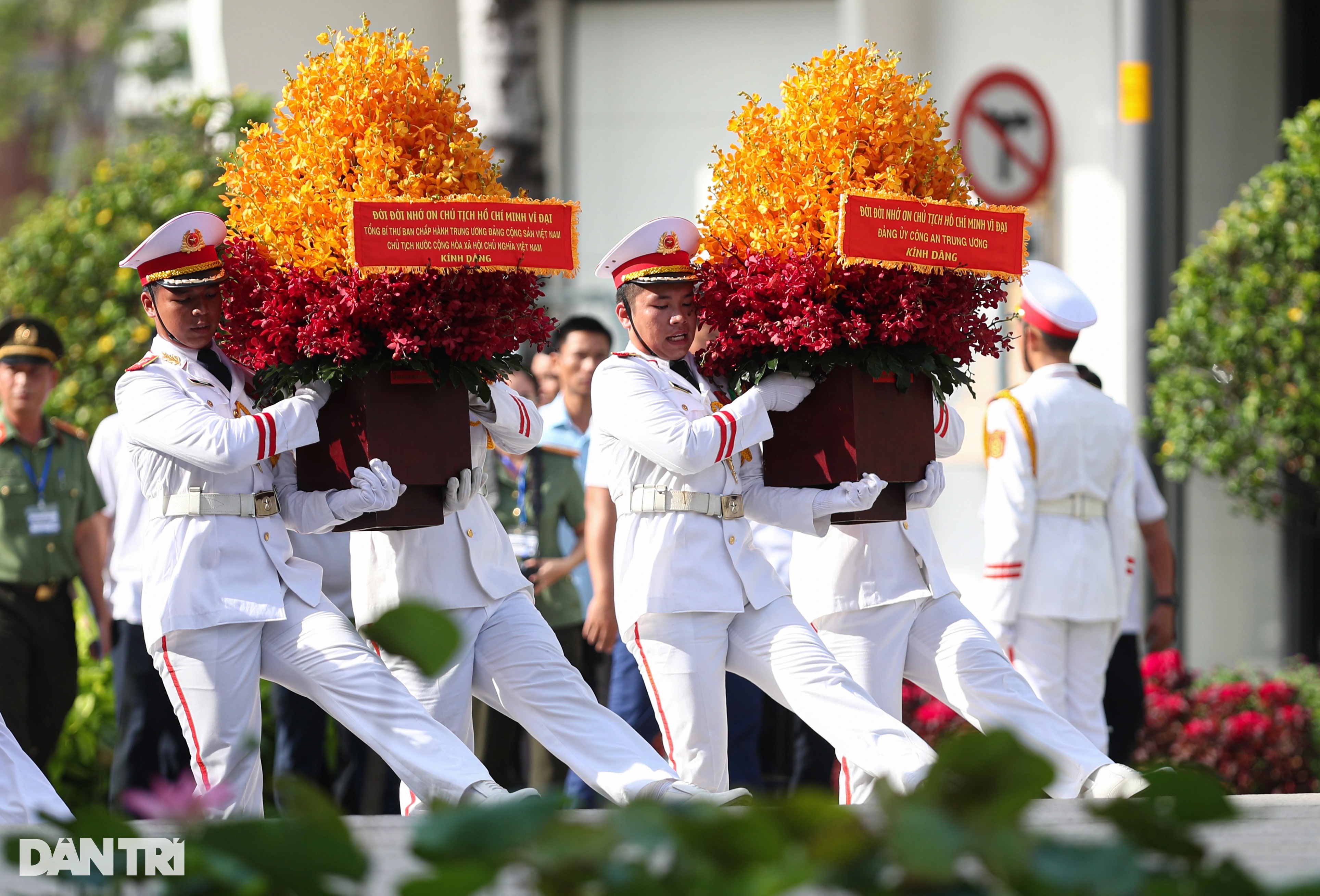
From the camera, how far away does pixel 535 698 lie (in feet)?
14.9

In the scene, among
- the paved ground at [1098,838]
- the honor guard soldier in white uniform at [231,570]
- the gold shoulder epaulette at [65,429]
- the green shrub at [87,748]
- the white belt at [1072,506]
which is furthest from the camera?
the green shrub at [87,748]

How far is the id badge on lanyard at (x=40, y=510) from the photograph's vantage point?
6273 mm

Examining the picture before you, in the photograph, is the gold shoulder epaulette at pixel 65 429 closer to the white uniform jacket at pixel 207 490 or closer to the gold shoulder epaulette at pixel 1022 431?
the white uniform jacket at pixel 207 490

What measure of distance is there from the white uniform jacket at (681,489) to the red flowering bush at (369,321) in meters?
0.35

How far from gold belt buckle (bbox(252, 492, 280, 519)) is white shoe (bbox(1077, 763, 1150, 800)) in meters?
2.44

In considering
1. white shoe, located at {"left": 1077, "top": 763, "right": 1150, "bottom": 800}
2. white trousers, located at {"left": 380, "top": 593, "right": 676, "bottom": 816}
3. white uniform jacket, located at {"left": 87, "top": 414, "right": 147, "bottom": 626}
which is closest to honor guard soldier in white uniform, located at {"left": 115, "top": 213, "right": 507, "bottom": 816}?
white trousers, located at {"left": 380, "top": 593, "right": 676, "bottom": 816}

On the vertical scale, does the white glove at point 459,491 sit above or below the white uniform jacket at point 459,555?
above

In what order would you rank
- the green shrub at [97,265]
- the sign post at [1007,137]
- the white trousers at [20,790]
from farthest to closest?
the sign post at [1007,137] → the green shrub at [97,265] → the white trousers at [20,790]

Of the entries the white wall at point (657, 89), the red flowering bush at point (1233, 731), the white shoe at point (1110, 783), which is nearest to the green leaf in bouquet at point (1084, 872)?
the white shoe at point (1110, 783)

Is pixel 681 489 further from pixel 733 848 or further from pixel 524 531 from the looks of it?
pixel 733 848

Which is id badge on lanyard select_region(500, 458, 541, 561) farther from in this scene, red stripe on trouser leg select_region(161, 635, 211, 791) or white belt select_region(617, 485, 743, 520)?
red stripe on trouser leg select_region(161, 635, 211, 791)

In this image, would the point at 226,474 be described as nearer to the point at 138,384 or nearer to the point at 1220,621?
the point at 138,384

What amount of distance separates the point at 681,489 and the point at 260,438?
3.99 feet

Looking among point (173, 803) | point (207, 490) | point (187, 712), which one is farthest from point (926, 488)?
point (173, 803)
